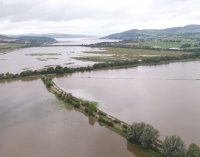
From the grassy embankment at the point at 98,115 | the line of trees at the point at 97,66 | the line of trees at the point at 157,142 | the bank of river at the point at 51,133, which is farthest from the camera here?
the line of trees at the point at 97,66

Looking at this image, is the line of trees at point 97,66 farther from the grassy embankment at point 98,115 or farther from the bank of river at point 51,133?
the bank of river at point 51,133

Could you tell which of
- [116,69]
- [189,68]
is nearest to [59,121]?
[116,69]

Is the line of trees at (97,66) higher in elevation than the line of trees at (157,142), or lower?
higher

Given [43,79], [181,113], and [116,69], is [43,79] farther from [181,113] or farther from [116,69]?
[181,113]

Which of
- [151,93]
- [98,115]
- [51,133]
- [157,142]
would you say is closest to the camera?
[157,142]

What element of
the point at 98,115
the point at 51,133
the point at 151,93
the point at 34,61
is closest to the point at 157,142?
the point at 98,115

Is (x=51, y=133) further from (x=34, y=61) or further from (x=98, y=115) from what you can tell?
(x=34, y=61)

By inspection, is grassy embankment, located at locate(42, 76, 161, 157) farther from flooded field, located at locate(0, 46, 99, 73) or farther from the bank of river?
flooded field, located at locate(0, 46, 99, 73)

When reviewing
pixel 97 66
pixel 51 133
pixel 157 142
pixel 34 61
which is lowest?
pixel 51 133

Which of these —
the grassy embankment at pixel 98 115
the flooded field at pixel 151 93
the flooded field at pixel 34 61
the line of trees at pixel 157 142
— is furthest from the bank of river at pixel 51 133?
the flooded field at pixel 34 61
